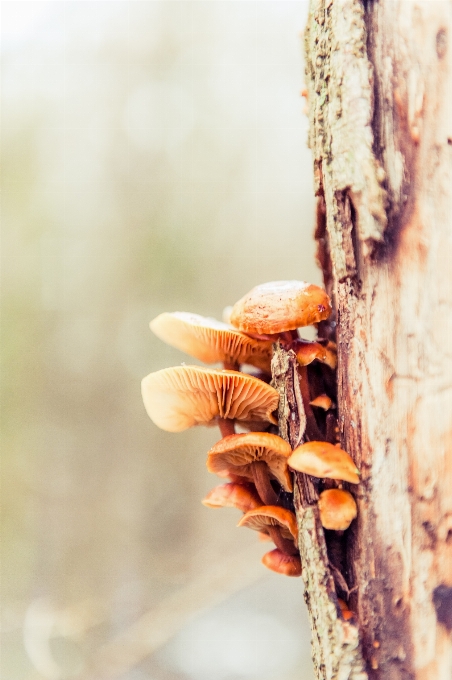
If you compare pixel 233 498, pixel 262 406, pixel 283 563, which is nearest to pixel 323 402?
pixel 262 406

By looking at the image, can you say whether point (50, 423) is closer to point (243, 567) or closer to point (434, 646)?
point (243, 567)

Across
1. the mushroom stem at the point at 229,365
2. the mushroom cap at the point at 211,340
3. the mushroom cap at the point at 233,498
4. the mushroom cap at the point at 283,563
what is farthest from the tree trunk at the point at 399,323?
the mushroom stem at the point at 229,365

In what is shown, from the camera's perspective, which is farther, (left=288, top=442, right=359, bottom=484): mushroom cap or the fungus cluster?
the fungus cluster

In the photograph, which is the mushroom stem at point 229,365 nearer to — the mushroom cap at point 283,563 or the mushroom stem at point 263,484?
the mushroom stem at point 263,484

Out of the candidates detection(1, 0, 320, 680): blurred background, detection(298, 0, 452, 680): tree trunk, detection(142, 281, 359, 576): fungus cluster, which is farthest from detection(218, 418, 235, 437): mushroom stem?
detection(1, 0, 320, 680): blurred background

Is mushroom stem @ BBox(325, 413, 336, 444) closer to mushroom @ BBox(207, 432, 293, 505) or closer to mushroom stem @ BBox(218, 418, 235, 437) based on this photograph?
mushroom @ BBox(207, 432, 293, 505)

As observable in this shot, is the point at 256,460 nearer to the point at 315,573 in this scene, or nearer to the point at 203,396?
the point at 203,396

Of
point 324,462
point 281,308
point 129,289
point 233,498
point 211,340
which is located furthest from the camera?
point 129,289

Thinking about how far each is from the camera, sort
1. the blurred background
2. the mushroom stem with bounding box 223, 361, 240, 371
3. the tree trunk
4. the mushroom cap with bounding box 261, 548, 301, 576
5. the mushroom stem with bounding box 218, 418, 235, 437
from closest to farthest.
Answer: the tree trunk → the mushroom cap with bounding box 261, 548, 301, 576 → the mushroom stem with bounding box 218, 418, 235, 437 → the mushroom stem with bounding box 223, 361, 240, 371 → the blurred background
